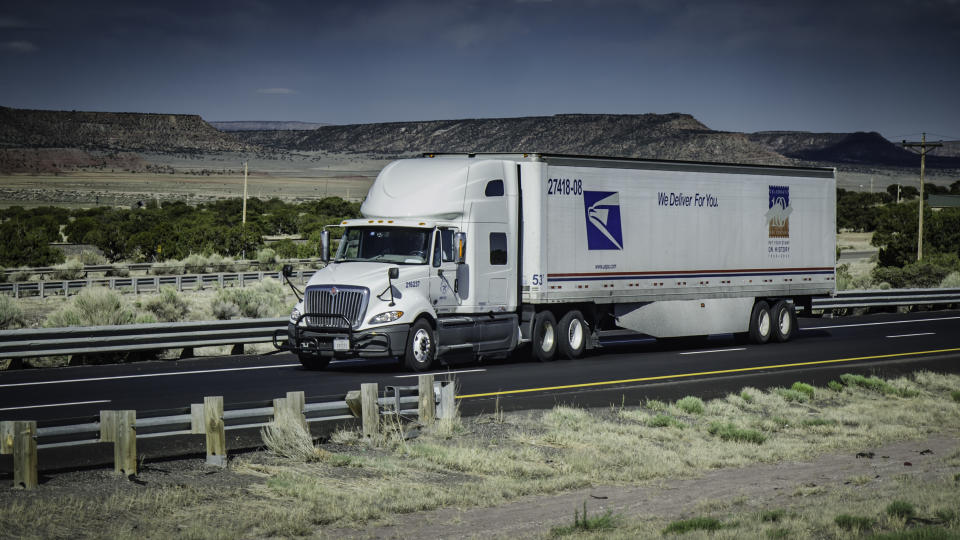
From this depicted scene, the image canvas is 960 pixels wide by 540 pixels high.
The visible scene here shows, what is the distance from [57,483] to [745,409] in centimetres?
1007

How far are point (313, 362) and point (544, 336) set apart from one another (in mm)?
4687

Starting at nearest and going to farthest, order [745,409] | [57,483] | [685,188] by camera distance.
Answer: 1. [57,483]
2. [745,409]
3. [685,188]

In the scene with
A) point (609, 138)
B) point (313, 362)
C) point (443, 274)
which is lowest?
point (313, 362)

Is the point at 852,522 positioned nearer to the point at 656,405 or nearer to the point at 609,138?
the point at 656,405

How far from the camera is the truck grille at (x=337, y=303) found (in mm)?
19062

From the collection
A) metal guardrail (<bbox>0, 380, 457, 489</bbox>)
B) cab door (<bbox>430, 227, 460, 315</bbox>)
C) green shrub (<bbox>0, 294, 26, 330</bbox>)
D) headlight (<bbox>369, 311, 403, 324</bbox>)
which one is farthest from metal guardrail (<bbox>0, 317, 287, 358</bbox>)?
metal guardrail (<bbox>0, 380, 457, 489</bbox>)

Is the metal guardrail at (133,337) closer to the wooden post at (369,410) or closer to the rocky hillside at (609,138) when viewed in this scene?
the wooden post at (369,410)

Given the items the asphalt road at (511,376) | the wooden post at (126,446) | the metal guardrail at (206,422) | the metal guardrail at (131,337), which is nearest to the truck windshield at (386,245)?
the asphalt road at (511,376)

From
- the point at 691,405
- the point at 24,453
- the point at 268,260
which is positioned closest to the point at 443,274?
the point at 691,405

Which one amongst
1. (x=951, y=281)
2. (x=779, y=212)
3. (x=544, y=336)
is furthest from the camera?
(x=951, y=281)

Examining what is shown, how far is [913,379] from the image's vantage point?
20.2 meters

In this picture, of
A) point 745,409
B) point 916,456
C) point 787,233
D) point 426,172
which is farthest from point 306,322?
point 787,233

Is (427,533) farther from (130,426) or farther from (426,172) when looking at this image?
(426,172)

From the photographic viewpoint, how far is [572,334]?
22516 mm
